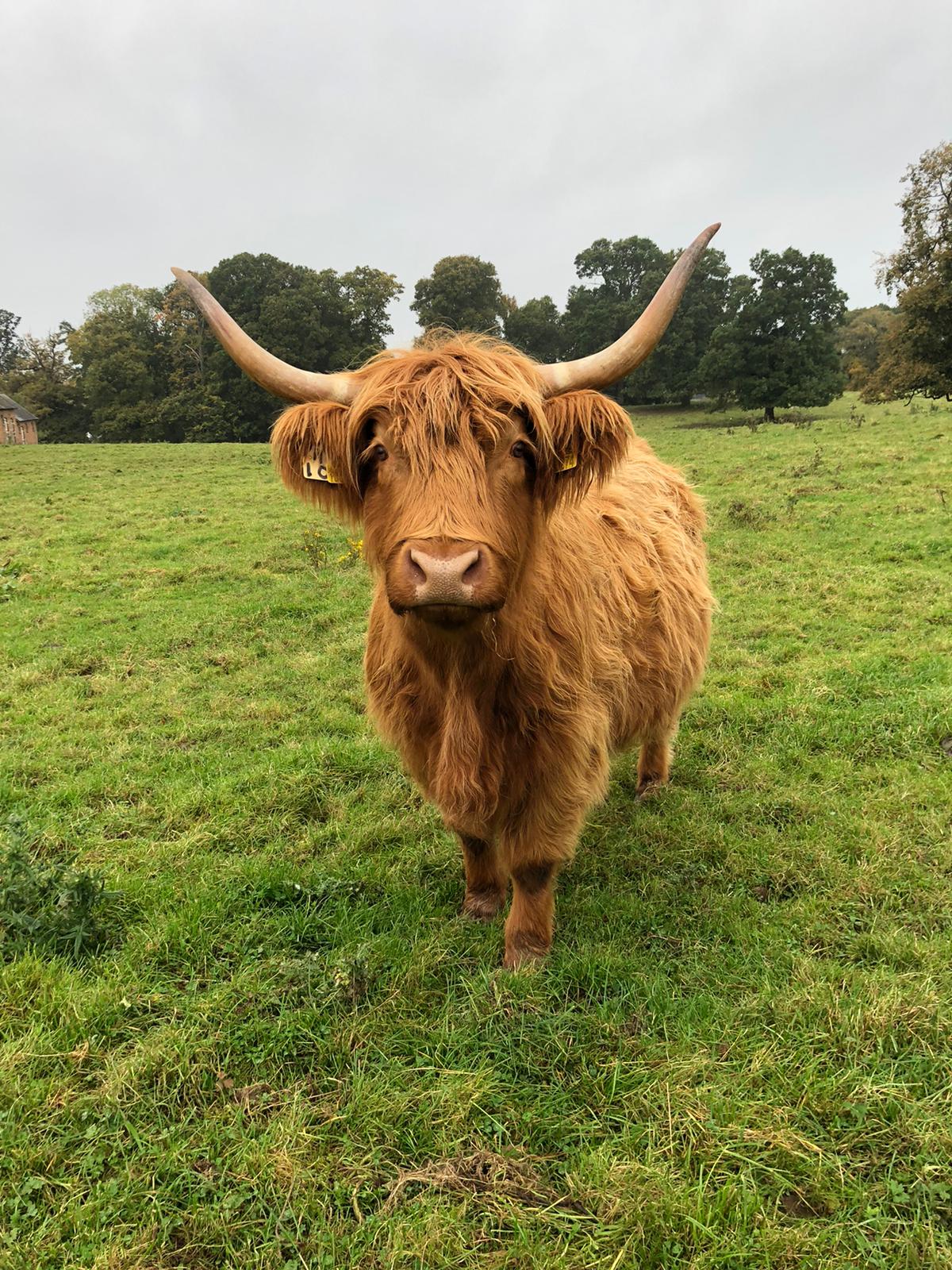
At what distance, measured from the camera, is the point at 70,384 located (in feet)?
172

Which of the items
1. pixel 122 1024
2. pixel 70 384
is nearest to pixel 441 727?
pixel 122 1024

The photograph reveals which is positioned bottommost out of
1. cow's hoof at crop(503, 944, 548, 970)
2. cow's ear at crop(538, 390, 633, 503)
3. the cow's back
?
cow's hoof at crop(503, 944, 548, 970)

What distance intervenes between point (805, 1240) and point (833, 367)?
37573mm

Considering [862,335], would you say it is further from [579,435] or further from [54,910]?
[54,910]

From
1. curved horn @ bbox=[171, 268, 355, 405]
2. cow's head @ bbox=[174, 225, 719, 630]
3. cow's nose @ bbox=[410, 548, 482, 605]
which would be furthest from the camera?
curved horn @ bbox=[171, 268, 355, 405]

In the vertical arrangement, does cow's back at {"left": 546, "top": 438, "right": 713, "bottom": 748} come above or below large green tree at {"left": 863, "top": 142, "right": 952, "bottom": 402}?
below

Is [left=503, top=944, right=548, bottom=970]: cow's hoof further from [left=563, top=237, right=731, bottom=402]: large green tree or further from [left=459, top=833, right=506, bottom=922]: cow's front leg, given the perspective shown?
[left=563, top=237, right=731, bottom=402]: large green tree

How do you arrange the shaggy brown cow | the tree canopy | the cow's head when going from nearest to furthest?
the cow's head, the shaggy brown cow, the tree canopy

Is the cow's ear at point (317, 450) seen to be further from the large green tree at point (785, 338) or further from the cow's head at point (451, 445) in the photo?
the large green tree at point (785, 338)

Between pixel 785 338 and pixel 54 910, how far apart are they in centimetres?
3667

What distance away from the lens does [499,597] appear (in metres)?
1.92

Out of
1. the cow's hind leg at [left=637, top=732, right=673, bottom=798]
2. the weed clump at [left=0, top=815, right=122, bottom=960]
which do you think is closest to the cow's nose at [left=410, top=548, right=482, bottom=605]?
the weed clump at [left=0, top=815, right=122, bottom=960]

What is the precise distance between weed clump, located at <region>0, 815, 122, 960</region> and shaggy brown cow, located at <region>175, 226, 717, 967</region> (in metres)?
1.44

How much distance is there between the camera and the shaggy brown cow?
2.00m
